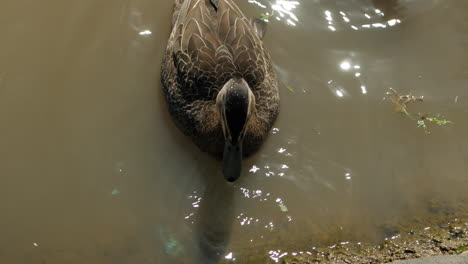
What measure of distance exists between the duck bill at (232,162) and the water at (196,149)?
0.46 metres

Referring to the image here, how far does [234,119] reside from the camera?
4648mm

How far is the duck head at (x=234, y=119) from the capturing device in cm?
461

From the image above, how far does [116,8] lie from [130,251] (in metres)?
2.83

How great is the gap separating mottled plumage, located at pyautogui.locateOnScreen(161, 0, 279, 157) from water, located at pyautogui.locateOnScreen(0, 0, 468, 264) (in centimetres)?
27

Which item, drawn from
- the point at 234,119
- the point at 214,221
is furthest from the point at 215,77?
the point at 214,221

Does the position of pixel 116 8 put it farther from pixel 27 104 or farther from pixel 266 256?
pixel 266 256

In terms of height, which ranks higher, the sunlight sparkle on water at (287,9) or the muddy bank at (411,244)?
the sunlight sparkle on water at (287,9)

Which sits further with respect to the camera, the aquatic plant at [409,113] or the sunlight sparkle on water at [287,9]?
the sunlight sparkle on water at [287,9]

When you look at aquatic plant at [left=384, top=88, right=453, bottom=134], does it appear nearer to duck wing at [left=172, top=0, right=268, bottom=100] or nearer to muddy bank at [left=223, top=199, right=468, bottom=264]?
muddy bank at [left=223, top=199, right=468, bottom=264]

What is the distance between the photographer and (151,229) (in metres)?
4.92

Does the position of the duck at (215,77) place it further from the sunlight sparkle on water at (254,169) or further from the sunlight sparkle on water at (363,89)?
the sunlight sparkle on water at (363,89)

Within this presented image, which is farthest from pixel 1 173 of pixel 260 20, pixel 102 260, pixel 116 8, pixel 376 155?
pixel 376 155

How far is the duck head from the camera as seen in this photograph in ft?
15.1

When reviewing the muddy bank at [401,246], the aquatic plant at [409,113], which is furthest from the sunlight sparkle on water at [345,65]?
the muddy bank at [401,246]
